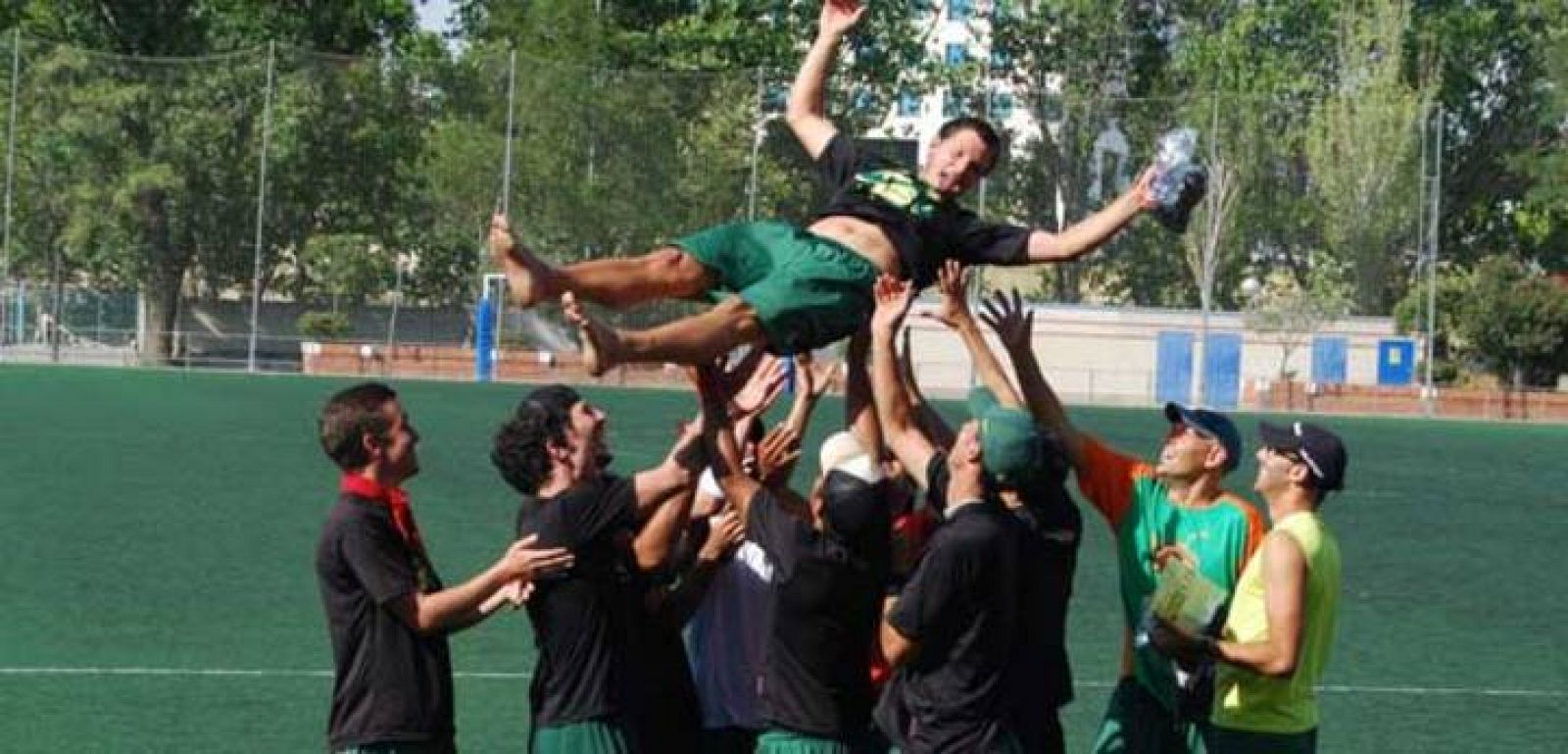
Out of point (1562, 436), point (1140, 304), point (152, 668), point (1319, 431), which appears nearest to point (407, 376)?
point (1140, 304)

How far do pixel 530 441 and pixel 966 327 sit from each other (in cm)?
157

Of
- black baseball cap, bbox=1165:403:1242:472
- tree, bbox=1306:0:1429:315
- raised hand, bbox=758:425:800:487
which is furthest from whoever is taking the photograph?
tree, bbox=1306:0:1429:315

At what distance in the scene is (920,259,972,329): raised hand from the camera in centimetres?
831

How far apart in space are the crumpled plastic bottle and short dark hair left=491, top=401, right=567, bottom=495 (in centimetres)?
221

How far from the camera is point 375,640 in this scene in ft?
25.3

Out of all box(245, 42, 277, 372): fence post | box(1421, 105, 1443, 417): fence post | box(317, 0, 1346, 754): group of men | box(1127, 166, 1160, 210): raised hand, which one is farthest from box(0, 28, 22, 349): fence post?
box(1127, 166, 1160, 210): raised hand

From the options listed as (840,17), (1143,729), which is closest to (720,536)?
(1143,729)

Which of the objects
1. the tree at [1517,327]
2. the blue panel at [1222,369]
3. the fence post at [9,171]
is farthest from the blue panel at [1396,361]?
the fence post at [9,171]

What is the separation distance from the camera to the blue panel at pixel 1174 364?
6148cm

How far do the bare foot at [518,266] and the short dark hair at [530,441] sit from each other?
45cm

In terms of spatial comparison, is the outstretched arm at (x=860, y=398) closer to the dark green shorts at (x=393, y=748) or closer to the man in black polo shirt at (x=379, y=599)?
the man in black polo shirt at (x=379, y=599)

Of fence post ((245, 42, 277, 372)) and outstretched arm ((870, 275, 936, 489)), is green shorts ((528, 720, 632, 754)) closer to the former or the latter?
outstretched arm ((870, 275, 936, 489))

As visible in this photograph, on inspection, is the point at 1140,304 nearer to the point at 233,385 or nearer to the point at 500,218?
the point at 233,385

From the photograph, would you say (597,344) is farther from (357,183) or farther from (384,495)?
(357,183)
